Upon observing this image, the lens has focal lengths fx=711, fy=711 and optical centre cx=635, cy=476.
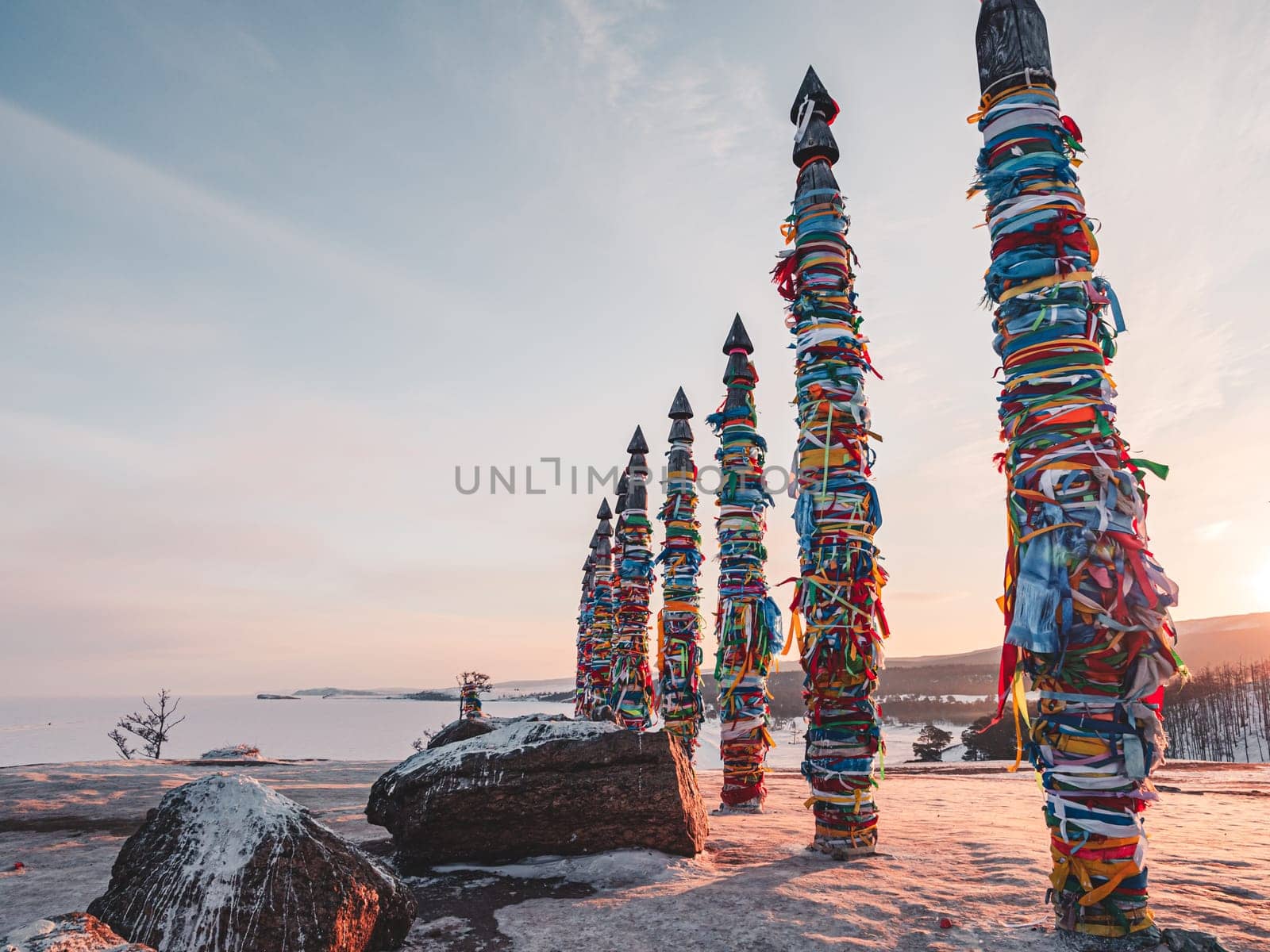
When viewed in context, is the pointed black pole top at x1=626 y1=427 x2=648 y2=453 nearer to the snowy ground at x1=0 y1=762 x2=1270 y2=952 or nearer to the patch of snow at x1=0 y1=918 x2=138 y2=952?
the snowy ground at x1=0 y1=762 x2=1270 y2=952

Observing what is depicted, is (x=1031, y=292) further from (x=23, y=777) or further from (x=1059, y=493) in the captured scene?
(x=23, y=777)

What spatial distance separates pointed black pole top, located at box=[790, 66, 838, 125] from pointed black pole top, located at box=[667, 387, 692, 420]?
17.0ft

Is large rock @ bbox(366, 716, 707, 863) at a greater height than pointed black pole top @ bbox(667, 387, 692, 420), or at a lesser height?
lesser

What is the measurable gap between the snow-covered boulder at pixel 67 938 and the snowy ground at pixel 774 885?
1502 millimetres

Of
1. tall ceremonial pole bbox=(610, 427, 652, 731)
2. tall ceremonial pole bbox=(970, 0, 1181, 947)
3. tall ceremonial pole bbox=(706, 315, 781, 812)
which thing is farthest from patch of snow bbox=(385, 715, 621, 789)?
tall ceremonial pole bbox=(610, 427, 652, 731)

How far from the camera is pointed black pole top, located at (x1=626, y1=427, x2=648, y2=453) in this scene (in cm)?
1424

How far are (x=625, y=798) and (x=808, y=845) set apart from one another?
5.59 feet

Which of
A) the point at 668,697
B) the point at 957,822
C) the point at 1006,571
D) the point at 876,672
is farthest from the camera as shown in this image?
the point at 668,697

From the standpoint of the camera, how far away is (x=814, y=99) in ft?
24.5

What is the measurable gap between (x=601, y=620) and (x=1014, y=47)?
629 inches

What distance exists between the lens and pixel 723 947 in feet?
12.3

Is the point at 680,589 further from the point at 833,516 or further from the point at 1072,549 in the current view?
the point at 1072,549

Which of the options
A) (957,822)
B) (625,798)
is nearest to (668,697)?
(957,822)

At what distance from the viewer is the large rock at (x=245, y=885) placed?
3.50 m
